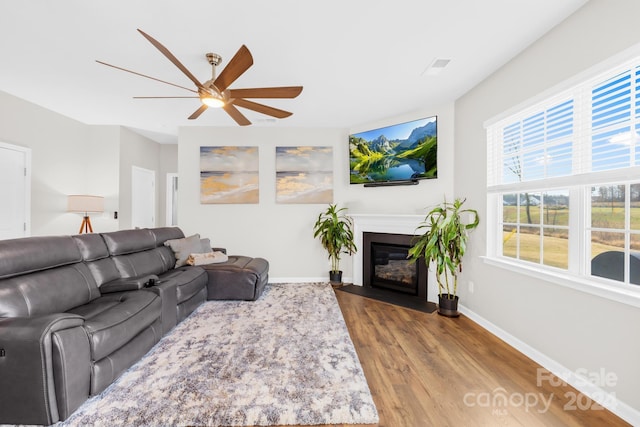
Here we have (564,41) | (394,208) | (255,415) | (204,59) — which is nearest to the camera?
(255,415)

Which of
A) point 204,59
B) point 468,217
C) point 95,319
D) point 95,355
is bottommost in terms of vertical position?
point 95,355

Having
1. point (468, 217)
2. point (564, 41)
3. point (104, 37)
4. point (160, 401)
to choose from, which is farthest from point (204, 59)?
point (468, 217)

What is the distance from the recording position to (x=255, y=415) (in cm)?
150

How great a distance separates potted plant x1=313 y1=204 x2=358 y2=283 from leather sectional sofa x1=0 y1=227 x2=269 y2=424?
1.90m

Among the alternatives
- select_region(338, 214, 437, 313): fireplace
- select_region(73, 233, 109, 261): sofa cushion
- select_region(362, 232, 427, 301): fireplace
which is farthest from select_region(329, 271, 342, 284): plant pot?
select_region(73, 233, 109, 261): sofa cushion

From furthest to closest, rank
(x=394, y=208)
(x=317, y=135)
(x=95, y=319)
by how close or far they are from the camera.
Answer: (x=317, y=135), (x=394, y=208), (x=95, y=319)

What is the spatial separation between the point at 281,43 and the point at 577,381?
11.2 ft

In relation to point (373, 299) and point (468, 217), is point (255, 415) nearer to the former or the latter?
point (373, 299)

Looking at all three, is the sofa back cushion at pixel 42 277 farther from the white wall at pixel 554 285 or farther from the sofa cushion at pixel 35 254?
the white wall at pixel 554 285

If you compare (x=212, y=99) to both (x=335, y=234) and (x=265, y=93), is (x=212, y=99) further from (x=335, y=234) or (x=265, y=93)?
(x=335, y=234)

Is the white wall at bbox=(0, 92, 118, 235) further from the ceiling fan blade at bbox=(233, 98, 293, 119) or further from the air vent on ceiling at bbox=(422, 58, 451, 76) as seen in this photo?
the air vent on ceiling at bbox=(422, 58, 451, 76)

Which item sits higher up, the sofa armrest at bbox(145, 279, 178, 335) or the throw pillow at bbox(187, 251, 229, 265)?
the throw pillow at bbox(187, 251, 229, 265)

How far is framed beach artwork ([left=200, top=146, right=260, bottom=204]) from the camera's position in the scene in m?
4.38

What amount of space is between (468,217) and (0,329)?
12.9ft
